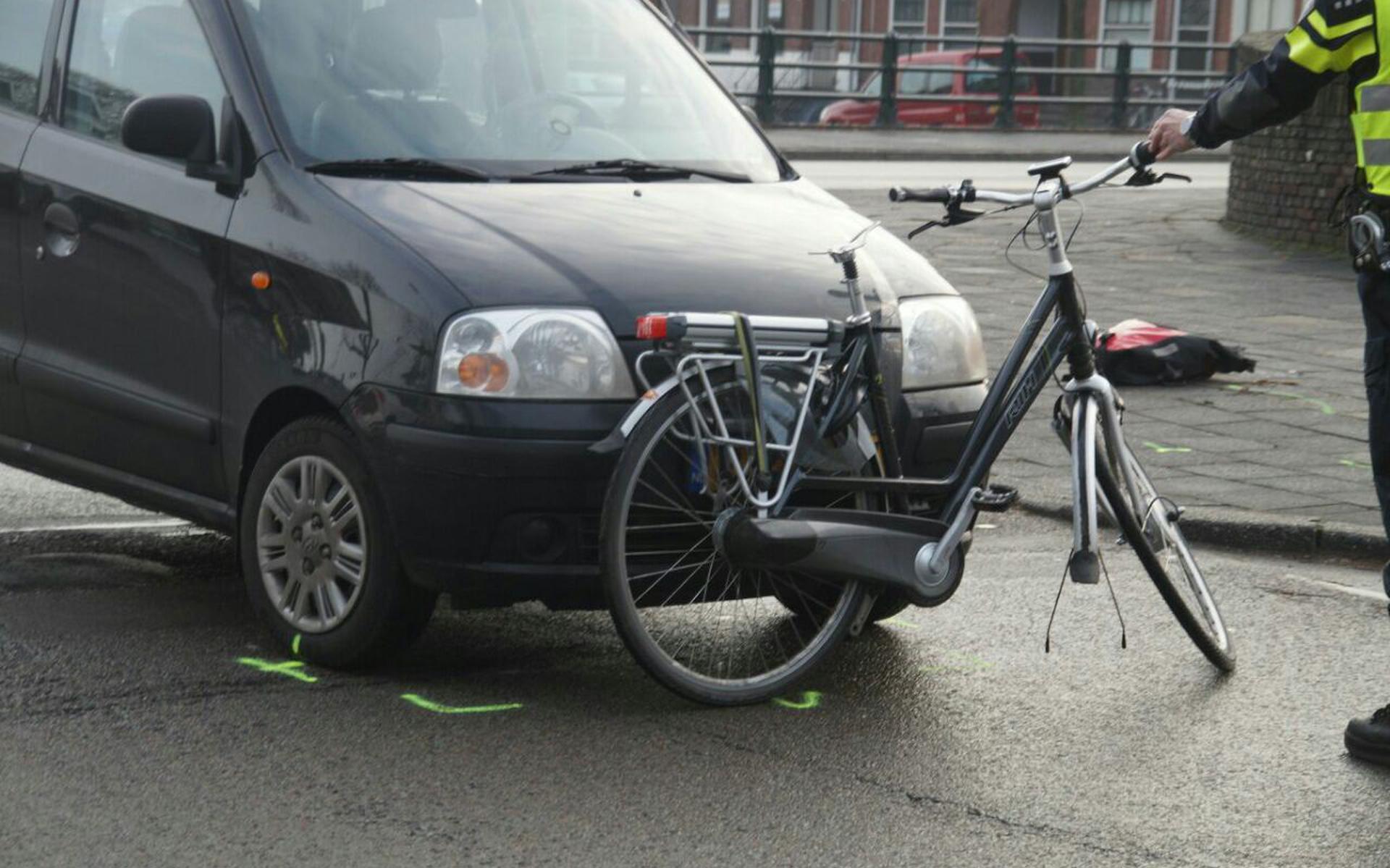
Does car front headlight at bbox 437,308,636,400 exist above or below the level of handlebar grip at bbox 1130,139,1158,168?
below

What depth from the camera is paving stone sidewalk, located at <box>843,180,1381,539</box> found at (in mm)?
7512

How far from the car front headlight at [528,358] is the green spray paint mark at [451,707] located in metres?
0.68

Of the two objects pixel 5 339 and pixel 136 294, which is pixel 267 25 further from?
pixel 5 339

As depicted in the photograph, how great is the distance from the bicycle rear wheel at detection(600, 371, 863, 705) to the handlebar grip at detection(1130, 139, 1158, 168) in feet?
3.29

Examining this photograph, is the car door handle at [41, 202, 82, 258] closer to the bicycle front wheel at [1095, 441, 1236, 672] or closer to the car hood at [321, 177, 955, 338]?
the car hood at [321, 177, 955, 338]

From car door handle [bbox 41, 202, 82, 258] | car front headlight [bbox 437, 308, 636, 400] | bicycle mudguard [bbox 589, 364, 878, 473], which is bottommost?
bicycle mudguard [bbox 589, 364, 878, 473]

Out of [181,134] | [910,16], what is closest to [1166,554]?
[181,134]

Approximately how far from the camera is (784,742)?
4586 mm

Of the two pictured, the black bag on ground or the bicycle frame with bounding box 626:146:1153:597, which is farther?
the black bag on ground

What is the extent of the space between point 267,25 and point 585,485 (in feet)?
5.18

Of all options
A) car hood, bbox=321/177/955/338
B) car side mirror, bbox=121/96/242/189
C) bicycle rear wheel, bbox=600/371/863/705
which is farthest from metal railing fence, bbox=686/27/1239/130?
bicycle rear wheel, bbox=600/371/863/705

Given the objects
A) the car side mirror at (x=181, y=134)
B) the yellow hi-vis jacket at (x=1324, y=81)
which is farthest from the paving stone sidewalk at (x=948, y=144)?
the yellow hi-vis jacket at (x=1324, y=81)

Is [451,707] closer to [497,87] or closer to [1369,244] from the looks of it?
[497,87]

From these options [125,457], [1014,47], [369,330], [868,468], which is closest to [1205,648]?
[868,468]
